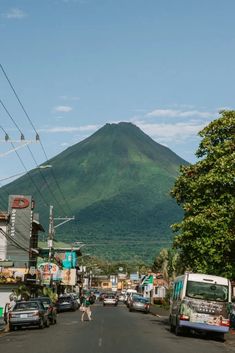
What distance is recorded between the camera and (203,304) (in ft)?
95.2

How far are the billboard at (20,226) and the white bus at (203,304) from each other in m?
58.9

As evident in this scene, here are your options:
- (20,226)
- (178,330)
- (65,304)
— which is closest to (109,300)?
(20,226)

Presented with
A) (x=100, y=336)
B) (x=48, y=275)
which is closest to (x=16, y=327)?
(x=100, y=336)

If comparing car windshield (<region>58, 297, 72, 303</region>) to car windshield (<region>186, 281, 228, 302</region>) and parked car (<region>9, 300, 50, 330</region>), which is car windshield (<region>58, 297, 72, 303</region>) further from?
car windshield (<region>186, 281, 228, 302</region>)

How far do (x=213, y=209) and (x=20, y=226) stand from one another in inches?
2235

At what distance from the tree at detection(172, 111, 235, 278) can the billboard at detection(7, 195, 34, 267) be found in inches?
2016

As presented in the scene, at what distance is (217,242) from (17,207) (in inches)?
2255

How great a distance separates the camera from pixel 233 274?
36.5 m

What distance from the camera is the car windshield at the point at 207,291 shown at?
29.4 meters

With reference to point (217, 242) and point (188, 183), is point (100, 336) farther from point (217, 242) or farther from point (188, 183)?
point (188, 183)

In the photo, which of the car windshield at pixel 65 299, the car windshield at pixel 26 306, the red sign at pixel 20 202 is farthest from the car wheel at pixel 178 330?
the red sign at pixel 20 202

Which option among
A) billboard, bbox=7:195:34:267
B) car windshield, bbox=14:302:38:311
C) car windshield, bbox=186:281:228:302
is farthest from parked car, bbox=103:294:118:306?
car windshield, bbox=186:281:228:302

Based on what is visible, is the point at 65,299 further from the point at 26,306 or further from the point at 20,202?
the point at 26,306

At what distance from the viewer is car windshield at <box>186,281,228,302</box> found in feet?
96.5
